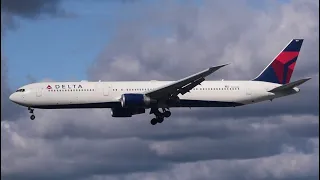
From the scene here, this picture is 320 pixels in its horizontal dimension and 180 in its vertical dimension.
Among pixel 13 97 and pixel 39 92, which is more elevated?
pixel 13 97

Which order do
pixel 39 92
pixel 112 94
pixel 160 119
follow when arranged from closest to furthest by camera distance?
pixel 39 92 < pixel 112 94 < pixel 160 119

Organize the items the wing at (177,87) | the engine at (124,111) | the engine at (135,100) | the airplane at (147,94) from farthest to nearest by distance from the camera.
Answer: the engine at (124,111) < the airplane at (147,94) < the engine at (135,100) < the wing at (177,87)

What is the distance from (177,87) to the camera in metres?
85.2

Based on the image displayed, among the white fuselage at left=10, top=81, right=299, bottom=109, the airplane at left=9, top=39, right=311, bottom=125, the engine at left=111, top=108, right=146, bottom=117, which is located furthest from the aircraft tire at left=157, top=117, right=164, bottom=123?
the white fuselage at left=10, top=81, right=299, bottom=109

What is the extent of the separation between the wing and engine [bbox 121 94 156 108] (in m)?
0.60

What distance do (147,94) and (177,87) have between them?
10.9 ft

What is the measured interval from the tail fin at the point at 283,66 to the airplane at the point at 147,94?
226 cm

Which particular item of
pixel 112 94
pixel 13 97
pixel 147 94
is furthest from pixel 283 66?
pixel 13 97

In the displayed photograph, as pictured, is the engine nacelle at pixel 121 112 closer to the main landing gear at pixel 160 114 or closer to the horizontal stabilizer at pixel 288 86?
the main landing gear at pixel 160 114

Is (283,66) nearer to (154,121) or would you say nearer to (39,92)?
(154,121)

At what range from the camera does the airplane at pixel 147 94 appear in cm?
8594

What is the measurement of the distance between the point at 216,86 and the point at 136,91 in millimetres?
8891

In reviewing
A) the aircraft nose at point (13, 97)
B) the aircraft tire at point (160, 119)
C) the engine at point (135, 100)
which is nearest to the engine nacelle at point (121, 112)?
the aircraft tire at point (160, 119)

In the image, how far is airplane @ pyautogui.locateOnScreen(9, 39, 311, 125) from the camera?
8594 centimetres
